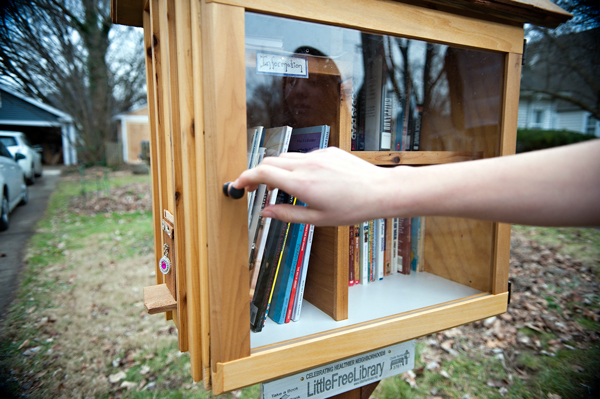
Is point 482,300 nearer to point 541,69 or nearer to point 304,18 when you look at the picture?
point 304,18

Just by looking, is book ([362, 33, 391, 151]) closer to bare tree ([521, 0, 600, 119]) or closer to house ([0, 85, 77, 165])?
house ([0, 85, 77, 165])

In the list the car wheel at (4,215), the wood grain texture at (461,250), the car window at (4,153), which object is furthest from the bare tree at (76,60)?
the wood grain texture at (461,250)

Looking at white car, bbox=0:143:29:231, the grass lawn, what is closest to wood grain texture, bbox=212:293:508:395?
the grass lawn

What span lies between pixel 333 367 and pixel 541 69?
22.7ft

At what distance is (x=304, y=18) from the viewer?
32.8 inches

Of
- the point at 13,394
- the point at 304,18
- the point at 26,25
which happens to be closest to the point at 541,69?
the point at 304,18

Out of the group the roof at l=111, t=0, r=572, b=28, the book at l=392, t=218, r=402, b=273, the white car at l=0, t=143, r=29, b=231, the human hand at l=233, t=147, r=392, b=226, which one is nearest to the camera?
the human hand at l=233, t=147, r=392, b=226

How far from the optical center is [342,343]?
0.93 metres

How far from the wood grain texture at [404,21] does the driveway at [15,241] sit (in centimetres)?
295

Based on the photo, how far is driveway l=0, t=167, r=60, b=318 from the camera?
2907 millimetres

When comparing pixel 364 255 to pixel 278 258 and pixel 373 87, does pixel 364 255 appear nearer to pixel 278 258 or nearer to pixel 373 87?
pixel 278 258

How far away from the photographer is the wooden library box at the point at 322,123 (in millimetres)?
764

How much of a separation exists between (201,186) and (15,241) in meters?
4.56

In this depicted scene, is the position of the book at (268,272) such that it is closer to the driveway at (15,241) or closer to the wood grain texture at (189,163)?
the wood grain texture at (189,163)
